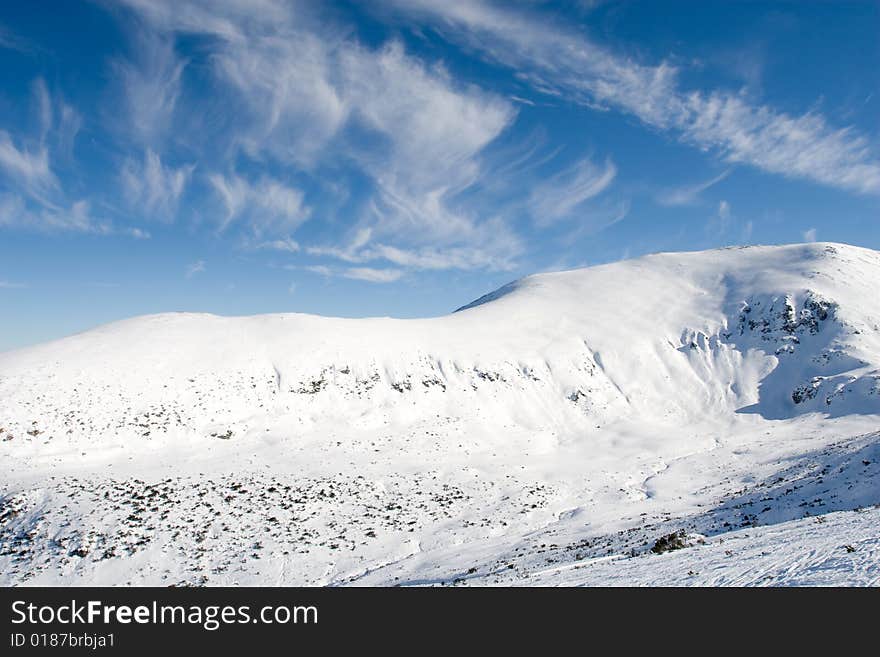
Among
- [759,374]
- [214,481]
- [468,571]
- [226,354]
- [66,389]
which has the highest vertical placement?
[226,354]

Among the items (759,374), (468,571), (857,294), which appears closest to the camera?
(468,571)

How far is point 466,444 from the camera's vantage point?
141 ft

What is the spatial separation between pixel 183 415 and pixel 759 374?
203 ft

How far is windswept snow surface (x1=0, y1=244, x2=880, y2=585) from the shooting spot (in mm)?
21156

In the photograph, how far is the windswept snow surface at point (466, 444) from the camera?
21.2 metres
